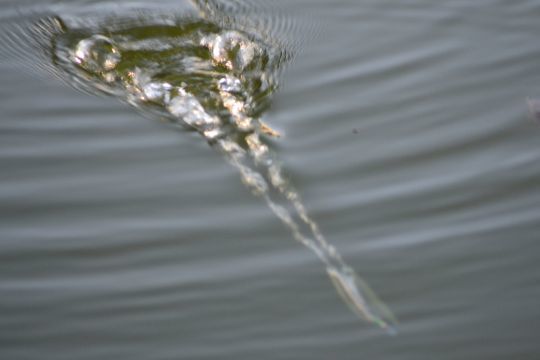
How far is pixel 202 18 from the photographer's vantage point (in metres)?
2.89

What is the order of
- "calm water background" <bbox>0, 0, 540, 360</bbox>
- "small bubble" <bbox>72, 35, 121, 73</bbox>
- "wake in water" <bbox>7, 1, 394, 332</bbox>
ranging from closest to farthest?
1. "calm water background" <bbox>0, 0, 540, 360</bbox>
2. "wake in water" <bbox>7, 1, 394, 332</bbox>
3. "small bubble" <bbox>72, 35, 121, 73</bbox>

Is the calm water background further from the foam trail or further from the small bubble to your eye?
the small bubble

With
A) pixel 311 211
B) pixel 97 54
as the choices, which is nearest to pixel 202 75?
pixel 97 54

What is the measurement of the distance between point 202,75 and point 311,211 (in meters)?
0.82

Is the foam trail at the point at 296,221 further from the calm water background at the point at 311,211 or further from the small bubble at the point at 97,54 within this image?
the small bubble at the point at 97,54

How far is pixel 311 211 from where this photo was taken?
2.02 meters

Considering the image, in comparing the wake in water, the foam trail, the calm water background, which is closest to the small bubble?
the wake in water

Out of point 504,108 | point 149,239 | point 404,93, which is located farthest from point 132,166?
point 504,108

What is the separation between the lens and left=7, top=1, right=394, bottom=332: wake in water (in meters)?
2.13

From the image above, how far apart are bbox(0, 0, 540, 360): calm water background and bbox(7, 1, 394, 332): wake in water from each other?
53 mm

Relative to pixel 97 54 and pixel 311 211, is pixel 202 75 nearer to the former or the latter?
pixel 97 54

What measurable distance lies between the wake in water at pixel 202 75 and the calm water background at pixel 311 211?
0.05m

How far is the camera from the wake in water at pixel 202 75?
7.00ft

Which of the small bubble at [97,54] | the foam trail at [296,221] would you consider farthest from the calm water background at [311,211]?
the small bubble at [97,54]
